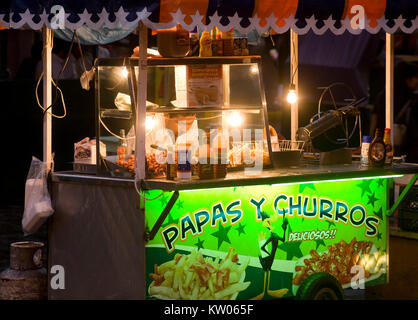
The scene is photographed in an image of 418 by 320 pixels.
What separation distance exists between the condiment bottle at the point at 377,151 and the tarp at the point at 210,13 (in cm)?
109

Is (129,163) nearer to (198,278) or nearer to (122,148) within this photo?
(122,148)

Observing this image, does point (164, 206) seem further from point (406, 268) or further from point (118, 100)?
point (406, 268)

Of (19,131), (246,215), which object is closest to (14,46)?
(19,131)

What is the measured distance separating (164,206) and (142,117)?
0.70 m

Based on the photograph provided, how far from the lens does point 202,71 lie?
6066 mm

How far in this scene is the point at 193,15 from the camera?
515cm

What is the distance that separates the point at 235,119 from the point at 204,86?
1.44ft

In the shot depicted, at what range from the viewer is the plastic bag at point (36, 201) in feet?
19.2

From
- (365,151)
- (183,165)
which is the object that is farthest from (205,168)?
(365,151)

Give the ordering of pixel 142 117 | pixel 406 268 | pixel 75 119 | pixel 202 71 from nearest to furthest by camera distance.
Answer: pixel 142 117
pixel 202 71
pixel 406 268
pixel 75 119

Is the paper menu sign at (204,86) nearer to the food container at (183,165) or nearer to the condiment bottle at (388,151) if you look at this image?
the food container at (183,165)

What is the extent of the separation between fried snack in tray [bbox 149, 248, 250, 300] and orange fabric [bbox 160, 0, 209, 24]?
1791 mm

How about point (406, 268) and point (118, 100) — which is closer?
point (118, 100)
